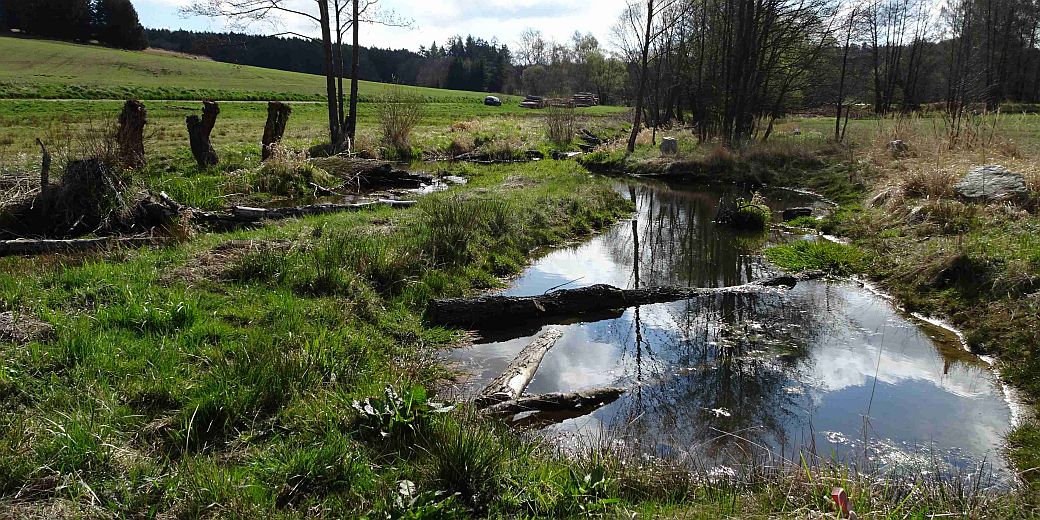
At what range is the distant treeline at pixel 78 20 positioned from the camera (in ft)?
203

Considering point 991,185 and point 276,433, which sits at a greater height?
point 991,185

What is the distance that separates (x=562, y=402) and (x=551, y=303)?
2.58 meters

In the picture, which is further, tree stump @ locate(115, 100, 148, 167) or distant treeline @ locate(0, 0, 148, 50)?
distant treeline @ locate(0, 0, 148, 50)

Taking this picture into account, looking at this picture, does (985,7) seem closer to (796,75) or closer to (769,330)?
(796,75)

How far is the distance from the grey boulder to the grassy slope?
2496 cm

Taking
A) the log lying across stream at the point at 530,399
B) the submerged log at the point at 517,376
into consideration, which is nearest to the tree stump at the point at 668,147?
the submerged log at the point at 517,376

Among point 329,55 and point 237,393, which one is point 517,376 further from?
point 329,55

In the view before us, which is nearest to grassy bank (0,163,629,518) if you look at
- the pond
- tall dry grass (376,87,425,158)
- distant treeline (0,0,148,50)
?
the pond

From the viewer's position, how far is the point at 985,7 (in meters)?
33.5

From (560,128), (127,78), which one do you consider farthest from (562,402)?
(127,78)

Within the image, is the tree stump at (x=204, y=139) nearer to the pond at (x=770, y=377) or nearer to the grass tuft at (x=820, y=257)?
the pond at (x=770, y=377)

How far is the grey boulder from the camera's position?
10.5m

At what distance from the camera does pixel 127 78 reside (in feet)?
149

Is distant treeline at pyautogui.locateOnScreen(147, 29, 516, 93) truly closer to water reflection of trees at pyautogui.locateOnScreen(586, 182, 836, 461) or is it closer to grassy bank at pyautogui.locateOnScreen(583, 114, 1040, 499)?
grassy bank at pyautogui.locateOnScreen(583, 114, 1040, 499)
